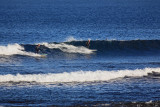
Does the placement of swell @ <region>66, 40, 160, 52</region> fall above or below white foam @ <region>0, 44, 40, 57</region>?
A: above

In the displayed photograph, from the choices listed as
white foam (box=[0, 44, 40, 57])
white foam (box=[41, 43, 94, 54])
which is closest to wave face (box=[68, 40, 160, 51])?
white foam (box=[41, 43, 94, 54])

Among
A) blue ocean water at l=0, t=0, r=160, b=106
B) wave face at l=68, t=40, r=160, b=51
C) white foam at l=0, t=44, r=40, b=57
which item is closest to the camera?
blue ocean water at l=0, t=0, r=160, b=106

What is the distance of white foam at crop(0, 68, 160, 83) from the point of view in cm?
2745

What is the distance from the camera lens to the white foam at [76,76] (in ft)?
90.1

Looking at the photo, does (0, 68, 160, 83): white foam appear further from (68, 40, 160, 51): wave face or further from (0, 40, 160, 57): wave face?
(68, 40, 160, 51): wave face

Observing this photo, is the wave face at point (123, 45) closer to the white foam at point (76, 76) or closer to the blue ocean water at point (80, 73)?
the blue ocean water at point (80, 73)

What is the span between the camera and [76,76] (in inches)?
1129

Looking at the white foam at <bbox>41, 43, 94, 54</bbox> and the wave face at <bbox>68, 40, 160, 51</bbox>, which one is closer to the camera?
the white foam at <bbox>41, 43, 94, 54</bbox>

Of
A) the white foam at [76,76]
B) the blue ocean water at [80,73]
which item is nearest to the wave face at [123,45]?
the blue ocean water at [80,73]

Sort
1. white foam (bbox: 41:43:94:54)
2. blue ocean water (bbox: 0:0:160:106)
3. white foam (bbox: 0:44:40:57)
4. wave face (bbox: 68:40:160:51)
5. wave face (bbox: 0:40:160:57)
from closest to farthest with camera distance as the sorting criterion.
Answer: blue ocean water (bbox: 0:0:160:106)
white foam (bbox: 0:44:40:57)
wave face (bbox: 0:40:160:57)
white foam (bbox: 41:43:94:54)
wave face (bbox: 68:40:160:51)

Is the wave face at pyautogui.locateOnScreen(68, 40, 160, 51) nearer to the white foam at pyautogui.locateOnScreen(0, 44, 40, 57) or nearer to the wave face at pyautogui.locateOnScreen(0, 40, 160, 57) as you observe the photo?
the wave face at pyautogui.locateOnScreen(0, 40, 160, 57)

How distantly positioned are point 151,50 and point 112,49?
455cm

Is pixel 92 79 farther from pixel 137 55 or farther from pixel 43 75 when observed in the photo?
pixel 137 55

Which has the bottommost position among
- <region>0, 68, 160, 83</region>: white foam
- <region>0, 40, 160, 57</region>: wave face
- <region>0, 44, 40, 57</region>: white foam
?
<region>0, 68, 160, 83</region>: white foam
